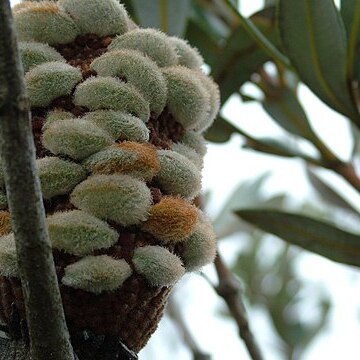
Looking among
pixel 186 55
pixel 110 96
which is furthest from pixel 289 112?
pixel 110 96

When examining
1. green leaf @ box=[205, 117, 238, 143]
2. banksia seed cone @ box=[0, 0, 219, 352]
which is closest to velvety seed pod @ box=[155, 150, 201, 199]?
banksia seed cone @ box=[0, 0, 219, 352]

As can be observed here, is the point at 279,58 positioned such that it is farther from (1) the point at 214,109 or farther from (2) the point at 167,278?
(2) the point at 167,278

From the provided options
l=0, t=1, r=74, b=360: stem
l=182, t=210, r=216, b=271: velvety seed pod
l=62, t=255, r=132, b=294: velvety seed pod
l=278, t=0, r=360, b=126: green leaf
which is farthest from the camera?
l=278, t=0, r=360, b=126: green leaf

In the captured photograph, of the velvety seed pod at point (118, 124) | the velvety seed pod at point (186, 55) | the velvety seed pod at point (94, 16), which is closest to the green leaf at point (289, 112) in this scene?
the velvety seed pod at point (186, 55)

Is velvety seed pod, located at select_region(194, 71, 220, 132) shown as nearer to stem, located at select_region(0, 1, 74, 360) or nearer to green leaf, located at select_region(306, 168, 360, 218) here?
stem, located at select_region(0, 1, 74, 360)

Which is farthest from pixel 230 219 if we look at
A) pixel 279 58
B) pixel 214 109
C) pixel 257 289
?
pixel 214 109

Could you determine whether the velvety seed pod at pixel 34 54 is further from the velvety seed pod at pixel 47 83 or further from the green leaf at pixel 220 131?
the green leaf at pixel 220 131

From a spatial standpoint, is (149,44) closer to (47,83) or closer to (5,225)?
(47,83)
